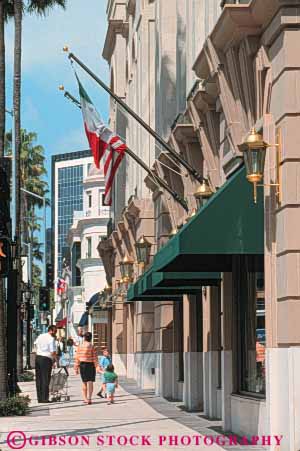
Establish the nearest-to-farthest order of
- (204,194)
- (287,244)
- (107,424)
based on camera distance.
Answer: (287,244) → (204,194) → (107,424)

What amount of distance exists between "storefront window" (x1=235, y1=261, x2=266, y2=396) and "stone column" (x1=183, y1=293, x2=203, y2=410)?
588cm

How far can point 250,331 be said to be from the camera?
1714 cm

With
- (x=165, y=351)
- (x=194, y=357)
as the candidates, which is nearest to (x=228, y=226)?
(x=194, y=357)

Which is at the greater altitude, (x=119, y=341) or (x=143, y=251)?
(x=143, y=251)

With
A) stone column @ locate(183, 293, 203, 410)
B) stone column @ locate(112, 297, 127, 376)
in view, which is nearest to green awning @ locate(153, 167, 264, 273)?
stone column @ locate(183, 293, 203, 410)

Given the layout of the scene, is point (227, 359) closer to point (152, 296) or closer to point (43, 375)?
point (152, 296)

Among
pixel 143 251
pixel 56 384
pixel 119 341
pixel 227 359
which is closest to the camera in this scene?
pixel 227 359

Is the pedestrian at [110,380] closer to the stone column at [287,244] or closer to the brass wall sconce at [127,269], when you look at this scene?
the brass wall sconce at [127,269]

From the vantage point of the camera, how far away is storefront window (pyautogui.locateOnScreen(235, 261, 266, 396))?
16.2 metres

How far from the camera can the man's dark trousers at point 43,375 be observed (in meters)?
26.8

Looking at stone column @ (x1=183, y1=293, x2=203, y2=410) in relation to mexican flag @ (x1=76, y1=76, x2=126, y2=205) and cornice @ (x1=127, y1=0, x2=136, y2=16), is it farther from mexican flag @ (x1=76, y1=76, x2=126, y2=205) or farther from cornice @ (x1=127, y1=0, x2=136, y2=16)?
cornice @ (x1=127, y1=0, x2=136, y2=16)

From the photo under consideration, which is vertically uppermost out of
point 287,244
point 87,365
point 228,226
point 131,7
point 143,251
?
point 131,7

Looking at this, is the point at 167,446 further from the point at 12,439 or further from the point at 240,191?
the point at 240,191

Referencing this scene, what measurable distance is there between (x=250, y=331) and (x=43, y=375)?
11.2 m
